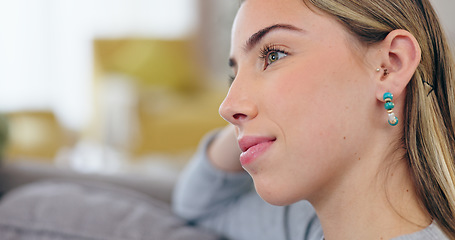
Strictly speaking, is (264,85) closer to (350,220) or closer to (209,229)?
(350,220)

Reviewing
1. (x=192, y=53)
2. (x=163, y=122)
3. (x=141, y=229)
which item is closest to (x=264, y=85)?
(x=141, y=229)

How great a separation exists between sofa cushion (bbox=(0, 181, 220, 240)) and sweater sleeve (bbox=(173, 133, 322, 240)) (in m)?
0.04

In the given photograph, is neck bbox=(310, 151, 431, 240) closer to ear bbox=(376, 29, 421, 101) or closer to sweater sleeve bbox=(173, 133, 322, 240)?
ear bbox=(376, 29, 421, 101)

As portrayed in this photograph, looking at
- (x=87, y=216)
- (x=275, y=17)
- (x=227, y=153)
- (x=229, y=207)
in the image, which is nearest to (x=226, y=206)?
(x=229, y=207)

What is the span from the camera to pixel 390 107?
2.35 feet

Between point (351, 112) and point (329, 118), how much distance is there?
0.03 metres

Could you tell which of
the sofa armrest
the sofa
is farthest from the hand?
the sofa armrest

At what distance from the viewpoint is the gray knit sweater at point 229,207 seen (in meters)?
1.10

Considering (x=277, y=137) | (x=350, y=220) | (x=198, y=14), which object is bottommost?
(x=198, y=14)

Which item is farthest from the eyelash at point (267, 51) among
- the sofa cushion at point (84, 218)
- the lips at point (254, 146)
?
the sofa cushion at point (84, 218)

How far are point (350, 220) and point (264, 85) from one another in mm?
222

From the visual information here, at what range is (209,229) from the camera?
1.25m

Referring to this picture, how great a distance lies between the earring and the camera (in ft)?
2.35

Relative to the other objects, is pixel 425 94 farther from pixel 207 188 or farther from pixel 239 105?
pixel 207 188
